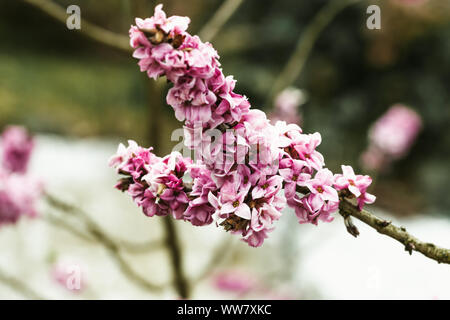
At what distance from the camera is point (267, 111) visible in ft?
4.38

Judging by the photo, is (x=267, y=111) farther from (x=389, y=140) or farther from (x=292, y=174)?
(x=292, y=174)

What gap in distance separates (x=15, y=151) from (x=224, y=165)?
30.3 inches

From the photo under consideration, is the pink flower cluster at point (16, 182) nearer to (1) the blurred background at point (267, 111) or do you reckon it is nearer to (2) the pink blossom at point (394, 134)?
(1) the blurred background at point (267, 111)

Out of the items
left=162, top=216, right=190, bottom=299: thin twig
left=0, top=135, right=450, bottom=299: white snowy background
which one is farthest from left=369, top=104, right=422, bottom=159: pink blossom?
left=162, top=216, right=190, bottom=299: thin twig

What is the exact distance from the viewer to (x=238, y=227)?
0.40m

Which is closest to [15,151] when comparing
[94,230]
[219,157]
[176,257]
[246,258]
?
[94,230]

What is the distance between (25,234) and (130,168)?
5.81 feet

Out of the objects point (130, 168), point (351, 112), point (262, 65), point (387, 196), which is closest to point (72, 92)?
point (262, 65)

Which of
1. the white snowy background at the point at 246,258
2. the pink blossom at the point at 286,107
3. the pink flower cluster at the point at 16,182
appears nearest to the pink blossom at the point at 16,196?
the pink flower cluster at the point at 16,182

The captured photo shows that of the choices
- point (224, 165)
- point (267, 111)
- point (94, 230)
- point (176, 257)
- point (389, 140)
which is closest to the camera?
point (224, 165)

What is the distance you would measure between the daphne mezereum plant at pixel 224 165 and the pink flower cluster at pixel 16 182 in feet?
1.95

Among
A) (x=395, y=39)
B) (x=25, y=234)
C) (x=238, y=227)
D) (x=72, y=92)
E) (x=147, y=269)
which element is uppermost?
(x=72, y=92)

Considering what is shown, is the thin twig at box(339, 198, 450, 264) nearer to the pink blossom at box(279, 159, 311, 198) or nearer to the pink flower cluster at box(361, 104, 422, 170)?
the pink blossom at box(279, 159, 311, 198)

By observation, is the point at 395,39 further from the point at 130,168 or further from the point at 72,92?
the point at 130,168
